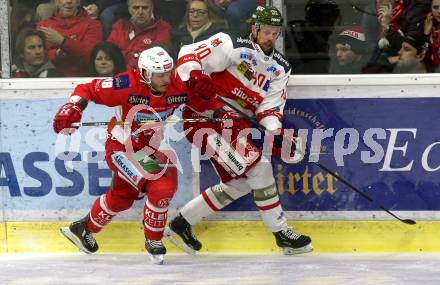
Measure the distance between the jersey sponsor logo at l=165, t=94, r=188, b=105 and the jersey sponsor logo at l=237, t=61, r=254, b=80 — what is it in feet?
1.15

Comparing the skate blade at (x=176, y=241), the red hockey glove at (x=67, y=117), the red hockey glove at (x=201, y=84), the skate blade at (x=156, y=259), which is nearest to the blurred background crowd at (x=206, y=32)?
the red hockey glove at (x=201, y=84)

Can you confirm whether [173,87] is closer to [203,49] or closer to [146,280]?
[203,49]

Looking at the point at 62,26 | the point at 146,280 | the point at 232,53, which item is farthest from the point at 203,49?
the point at 146,280

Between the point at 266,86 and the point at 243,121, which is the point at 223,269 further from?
the point at 266,86

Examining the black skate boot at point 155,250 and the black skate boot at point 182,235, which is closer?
the black skate boot at point 155,250

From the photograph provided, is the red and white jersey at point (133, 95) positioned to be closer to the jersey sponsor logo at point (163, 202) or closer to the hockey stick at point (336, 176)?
the hockey stick at point (336, 176)

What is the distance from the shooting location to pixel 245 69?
241 inches

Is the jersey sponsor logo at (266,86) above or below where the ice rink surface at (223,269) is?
above

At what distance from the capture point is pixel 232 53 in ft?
20.0

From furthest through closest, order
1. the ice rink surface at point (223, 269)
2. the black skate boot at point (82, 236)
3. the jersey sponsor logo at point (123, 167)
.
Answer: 1. the black skate boot at point (82, 236)
2. the jersey sponsor logo at point (123, 167)
3. the ice rink surface at point (223, 269)

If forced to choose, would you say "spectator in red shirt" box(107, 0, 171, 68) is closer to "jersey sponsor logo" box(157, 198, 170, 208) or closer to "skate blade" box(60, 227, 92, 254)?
"jersey sponsor logo" box(157, 198, 170, 208)

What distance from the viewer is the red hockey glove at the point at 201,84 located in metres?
5.81

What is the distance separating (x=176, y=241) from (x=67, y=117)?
1024 millimetres

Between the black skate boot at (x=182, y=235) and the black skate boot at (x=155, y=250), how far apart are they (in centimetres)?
23
